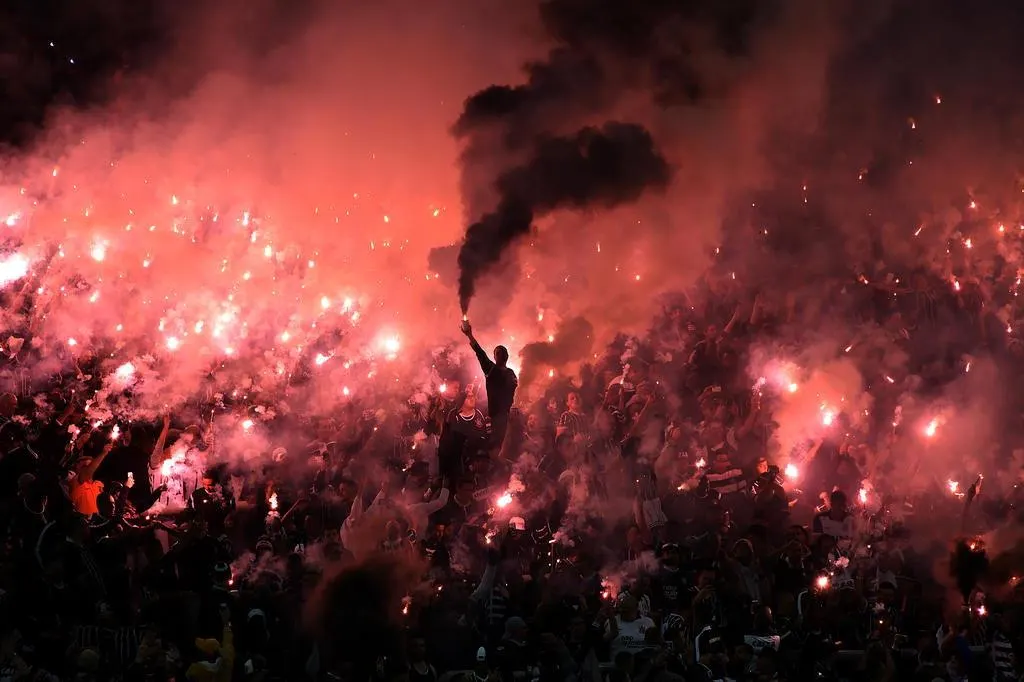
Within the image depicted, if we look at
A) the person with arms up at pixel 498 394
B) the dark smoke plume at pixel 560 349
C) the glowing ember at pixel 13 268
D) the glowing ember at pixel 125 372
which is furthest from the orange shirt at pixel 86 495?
the dark smoke plume at pixel 560 349

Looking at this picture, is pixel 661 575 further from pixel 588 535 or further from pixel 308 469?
pixel 308 469

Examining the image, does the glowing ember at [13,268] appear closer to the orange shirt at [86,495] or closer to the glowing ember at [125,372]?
the glowing ember at [125,372]

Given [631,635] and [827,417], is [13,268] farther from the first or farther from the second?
[827,417]

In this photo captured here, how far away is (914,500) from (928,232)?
594 centimetres

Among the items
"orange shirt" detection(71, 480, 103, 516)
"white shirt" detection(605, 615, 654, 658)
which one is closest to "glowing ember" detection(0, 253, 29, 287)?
"orange shirt" detection(71, 480, 103, 516)

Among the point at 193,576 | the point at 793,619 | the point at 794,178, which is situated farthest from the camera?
the point at 794,178

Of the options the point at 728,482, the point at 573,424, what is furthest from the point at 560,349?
the point at 728,482

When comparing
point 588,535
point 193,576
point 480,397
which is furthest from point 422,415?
point 193,576

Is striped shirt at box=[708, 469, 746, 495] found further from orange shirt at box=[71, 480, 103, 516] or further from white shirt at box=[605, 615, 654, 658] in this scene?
orange shirt at box=[71, 480, 103, 516]

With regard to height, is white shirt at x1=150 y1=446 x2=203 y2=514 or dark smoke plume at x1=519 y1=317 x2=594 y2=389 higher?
dark smoke plume at x1=519 y1=317 x2=594 y2=389

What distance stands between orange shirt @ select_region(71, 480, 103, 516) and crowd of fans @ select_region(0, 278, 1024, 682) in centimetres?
4

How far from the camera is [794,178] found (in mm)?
16844

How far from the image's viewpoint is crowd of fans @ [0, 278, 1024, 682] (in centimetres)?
600

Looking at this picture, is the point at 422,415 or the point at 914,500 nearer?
the point at 914,500
